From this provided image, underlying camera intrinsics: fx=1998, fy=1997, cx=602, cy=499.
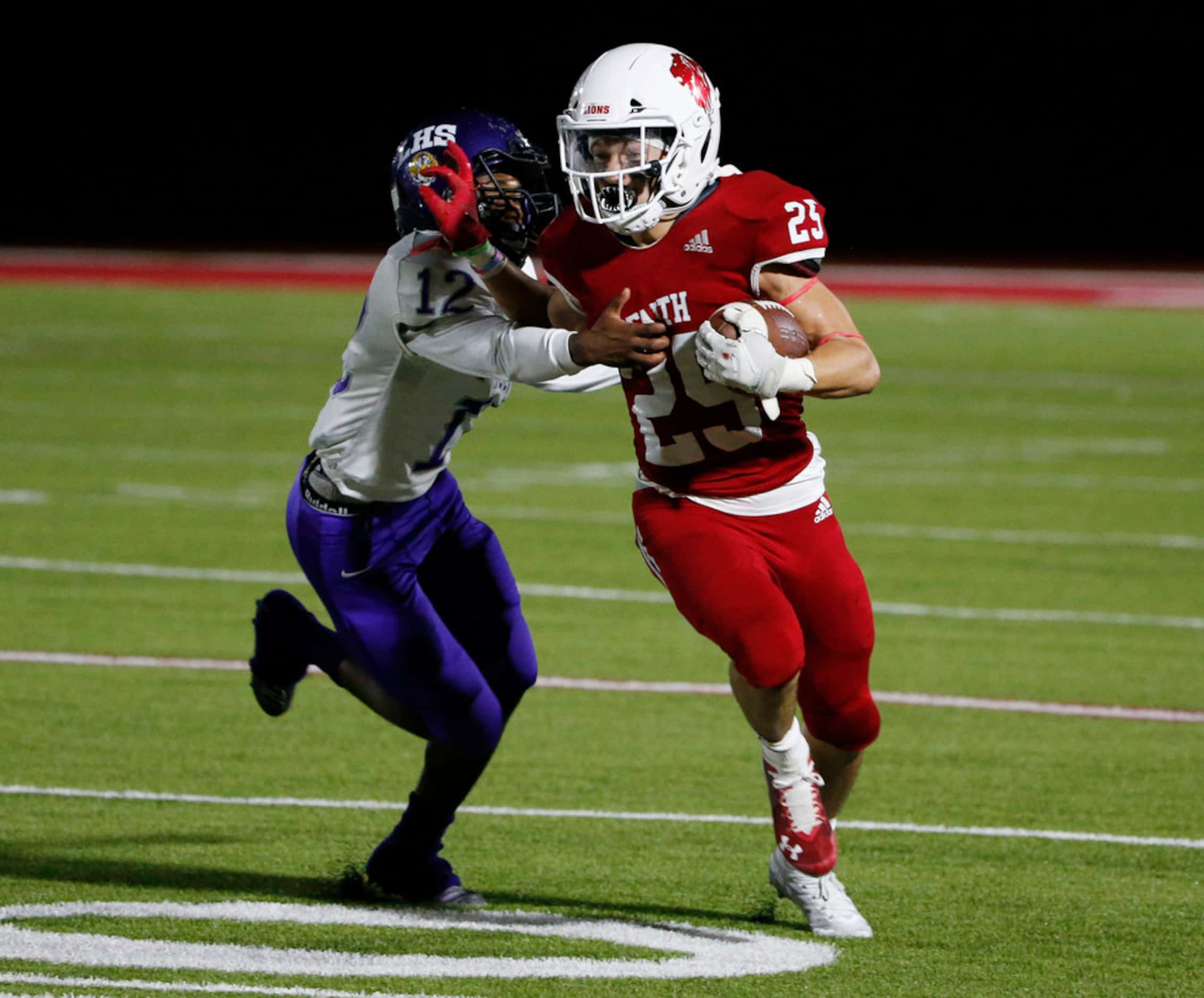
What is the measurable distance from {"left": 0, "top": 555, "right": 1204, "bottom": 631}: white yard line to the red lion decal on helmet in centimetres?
436

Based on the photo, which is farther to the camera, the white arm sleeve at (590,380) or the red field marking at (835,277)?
the red field marking at (835,277)

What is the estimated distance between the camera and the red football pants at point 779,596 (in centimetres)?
430

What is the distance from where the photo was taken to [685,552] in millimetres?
4422

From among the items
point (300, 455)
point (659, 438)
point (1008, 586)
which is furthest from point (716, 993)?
point (300, 455)

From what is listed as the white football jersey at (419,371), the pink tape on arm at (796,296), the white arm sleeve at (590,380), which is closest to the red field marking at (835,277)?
the white arm sleeve at (590,380)

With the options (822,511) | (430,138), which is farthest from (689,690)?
(430,138)

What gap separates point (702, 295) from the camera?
436 cm

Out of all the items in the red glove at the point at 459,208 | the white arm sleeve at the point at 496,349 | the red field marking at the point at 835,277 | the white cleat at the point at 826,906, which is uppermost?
the red glove at the point at 459,208

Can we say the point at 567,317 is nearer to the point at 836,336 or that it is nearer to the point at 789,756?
the point at 836,336

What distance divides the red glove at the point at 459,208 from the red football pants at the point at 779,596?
73 cm

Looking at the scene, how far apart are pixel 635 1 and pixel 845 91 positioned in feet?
13.1

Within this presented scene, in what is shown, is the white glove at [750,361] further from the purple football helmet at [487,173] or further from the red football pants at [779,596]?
the purple football helmet at [487,173]

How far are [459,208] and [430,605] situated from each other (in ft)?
3.22

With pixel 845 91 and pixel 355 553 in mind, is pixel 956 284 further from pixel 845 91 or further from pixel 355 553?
pixel 355 553
